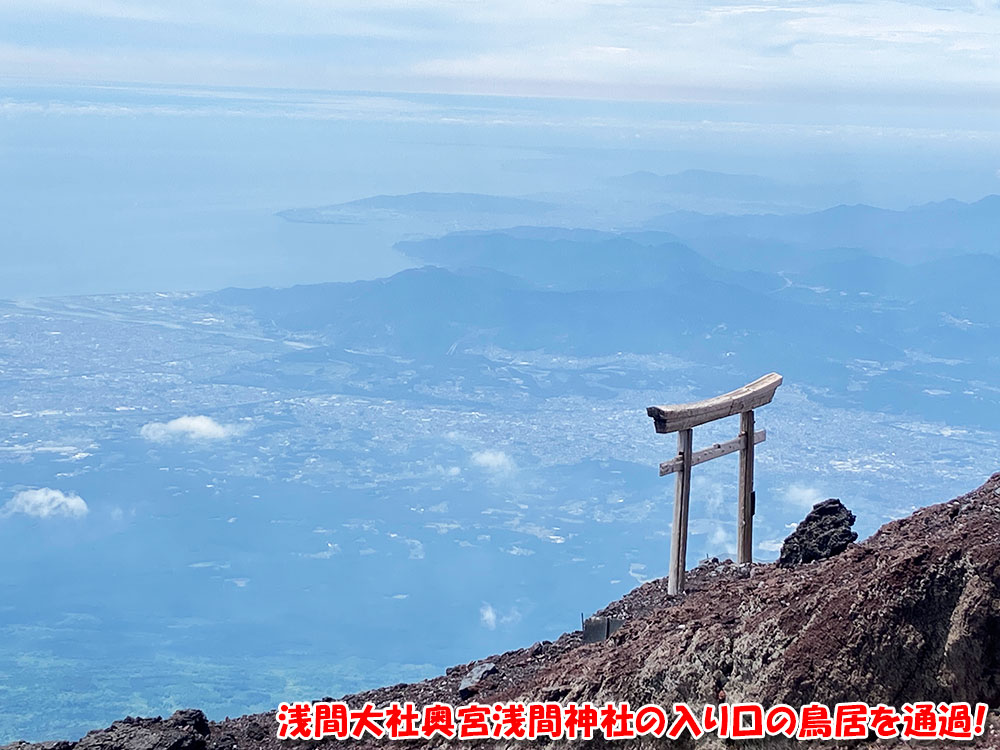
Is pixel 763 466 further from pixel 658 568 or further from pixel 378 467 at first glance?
pixel 378 467

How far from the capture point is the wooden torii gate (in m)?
8.47

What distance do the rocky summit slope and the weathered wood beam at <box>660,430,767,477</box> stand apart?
4.14 ft

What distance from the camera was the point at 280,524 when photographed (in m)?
144

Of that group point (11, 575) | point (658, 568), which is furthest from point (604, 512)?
point (11, 575)

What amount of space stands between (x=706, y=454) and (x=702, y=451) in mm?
82

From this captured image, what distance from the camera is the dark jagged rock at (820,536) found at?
8.56 meters

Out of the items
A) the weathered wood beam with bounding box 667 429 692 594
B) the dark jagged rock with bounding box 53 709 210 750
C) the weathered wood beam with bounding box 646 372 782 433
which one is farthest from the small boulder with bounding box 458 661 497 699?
the weathered wood beam with bounding box 646 372 782 433

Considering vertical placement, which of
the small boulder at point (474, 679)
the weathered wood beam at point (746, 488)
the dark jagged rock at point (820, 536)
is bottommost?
the small boulder at point (474, 679)

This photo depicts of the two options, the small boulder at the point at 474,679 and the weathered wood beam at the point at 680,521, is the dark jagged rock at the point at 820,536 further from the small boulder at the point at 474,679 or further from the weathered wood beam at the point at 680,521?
the small boulder at the point at 474,679

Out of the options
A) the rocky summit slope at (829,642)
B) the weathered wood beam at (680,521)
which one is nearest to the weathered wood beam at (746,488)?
the weathered wood beam at (680,521)

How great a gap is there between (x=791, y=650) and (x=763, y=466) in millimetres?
142401

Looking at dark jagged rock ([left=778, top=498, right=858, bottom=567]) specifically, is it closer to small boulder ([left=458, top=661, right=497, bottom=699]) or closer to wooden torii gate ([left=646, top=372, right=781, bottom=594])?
wooden torii gate ([left=646, top=372, right=781, bottom=594])

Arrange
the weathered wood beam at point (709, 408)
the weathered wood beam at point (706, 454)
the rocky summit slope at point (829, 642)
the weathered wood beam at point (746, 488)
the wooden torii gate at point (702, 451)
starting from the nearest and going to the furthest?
the rocky summit slope at point (829, 642), the weathered wood beam at point (709, 408), the wooden torii gate at point (702, 451), the weathered wood beam at point (706, 454), the weathered wood beam at point (746, 488)

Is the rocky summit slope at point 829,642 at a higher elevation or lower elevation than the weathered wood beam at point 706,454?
lower
